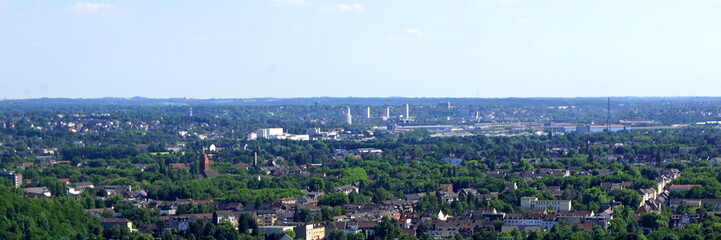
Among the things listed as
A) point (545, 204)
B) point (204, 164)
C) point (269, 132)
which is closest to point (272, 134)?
point (269, 132)

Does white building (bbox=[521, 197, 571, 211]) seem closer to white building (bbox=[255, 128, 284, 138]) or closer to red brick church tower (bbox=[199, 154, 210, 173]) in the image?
red brick church tower (bbox=[199, 154, 210, 173])

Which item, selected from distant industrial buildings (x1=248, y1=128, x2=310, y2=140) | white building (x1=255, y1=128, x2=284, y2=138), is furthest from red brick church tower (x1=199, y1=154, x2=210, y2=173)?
white building (x1=255, y1=128, x2=284, y2=138)

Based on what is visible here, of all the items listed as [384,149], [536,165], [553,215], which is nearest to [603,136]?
[384,149]

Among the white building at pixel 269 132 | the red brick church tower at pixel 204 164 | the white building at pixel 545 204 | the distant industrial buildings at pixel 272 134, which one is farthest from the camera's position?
the white building at pixel 269 132

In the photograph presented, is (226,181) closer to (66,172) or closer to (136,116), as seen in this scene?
(66,172)

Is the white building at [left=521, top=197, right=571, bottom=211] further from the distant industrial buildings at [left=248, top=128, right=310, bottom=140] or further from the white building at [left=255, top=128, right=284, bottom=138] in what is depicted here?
the white building at [left=255, top=128, right=284, bottom=138]

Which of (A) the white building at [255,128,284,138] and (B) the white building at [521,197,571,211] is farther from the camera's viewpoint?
(A) the white building at [255,128,284,138]

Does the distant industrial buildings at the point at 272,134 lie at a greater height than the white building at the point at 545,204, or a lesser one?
lesser

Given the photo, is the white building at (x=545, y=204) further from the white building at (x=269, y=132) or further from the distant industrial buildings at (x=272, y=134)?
the white building at (x=269, y=132)

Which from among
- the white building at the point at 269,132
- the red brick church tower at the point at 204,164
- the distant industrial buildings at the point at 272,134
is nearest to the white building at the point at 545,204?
the red brick church tower at the point at 204,164

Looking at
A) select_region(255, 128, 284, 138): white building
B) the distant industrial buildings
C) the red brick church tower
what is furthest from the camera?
select_region(255, 128, 284, 138): white building

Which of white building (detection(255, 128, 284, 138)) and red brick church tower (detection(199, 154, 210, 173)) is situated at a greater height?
red brick church tower (detection(199, 154, 210, 173))

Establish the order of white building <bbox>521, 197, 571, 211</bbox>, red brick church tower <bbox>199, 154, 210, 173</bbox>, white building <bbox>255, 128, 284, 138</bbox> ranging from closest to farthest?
1. white building <bbox>521, 197, 571, 211</bbox>
2. red brick church tower <bbox>199, 154, 210, 173</bbox>
3. white building <bbox>255, 128, 284, 138</bbox>
